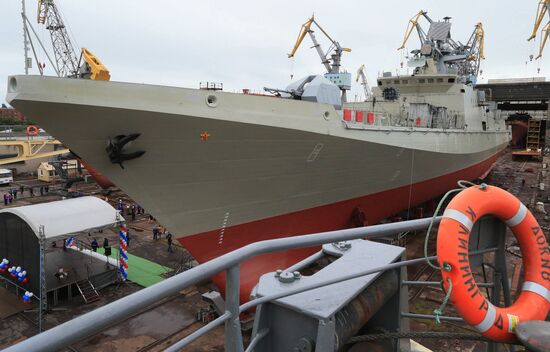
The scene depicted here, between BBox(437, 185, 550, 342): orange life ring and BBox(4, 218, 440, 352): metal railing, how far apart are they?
0.95 ft

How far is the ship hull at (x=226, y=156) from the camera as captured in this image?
4.97 meters

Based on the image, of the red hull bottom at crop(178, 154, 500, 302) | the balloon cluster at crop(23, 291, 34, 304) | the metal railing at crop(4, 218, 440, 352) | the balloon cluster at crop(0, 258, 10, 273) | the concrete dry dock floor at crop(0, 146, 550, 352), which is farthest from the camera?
the balloon cluster at crop(0, 258, 10, 273)

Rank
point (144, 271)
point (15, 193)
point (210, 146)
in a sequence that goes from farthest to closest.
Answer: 1. point (15, 193)
2. point (144, 271)
3. point (210, 146)

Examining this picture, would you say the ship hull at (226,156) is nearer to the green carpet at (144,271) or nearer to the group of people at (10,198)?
the green carpet at (144,271)

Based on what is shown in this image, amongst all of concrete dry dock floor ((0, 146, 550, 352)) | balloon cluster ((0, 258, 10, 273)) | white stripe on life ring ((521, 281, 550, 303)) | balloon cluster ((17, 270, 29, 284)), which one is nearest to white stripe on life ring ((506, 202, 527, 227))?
white stripe on life ring ((521, 281, 550, 303))

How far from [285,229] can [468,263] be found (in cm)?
599

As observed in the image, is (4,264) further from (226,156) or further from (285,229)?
(285,229)

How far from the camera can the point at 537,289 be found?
8.65ft

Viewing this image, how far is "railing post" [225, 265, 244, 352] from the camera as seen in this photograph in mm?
1589

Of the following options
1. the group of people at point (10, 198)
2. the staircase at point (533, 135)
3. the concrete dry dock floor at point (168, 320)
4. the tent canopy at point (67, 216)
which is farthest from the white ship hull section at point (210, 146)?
the staircase at point (533, 135)

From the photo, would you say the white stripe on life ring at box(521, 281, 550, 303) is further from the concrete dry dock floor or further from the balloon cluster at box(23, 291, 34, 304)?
the balloon cluster at box(23, 291, 34, 304)

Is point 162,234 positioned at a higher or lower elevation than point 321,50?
lower

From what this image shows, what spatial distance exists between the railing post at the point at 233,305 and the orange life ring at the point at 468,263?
1410mm

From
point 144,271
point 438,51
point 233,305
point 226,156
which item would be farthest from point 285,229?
point 438,51
